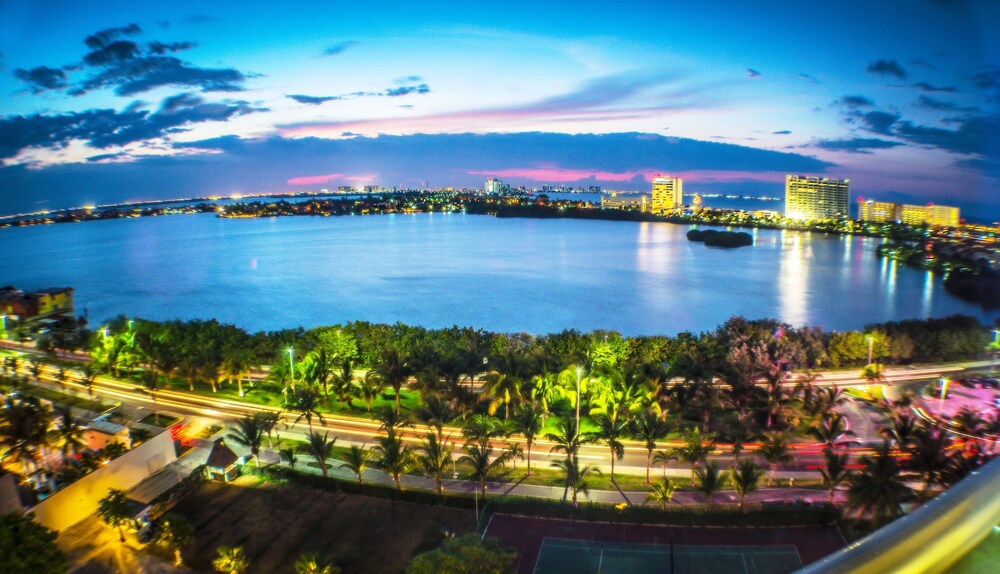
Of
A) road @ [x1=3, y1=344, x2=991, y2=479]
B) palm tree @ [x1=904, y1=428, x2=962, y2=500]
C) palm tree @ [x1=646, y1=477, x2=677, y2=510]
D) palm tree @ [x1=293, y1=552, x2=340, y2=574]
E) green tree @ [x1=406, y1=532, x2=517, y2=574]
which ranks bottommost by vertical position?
road @ [x1=3, y1=344, x2=991, y2=479]

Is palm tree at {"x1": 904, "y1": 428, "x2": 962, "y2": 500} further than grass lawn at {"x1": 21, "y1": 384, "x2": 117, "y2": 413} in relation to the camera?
No

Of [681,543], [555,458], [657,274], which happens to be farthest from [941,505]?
[657,274]

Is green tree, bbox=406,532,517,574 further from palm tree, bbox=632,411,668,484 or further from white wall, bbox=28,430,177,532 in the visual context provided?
white wall, bbox=28,430,177,532

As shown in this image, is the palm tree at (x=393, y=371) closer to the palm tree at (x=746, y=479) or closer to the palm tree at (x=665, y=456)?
the palm tree at (x=665, y=456)

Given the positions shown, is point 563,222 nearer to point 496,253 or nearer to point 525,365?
point 496,253

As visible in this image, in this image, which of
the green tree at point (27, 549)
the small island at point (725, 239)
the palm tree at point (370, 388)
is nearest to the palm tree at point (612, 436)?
the palm tree at point (370, 388)

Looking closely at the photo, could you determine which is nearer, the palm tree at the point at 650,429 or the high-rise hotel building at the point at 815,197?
the palm tree at the point at 650,429

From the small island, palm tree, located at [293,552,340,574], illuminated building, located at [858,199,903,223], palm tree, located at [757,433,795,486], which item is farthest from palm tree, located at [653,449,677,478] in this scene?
illuminated building, located at [858,199,903,223]
